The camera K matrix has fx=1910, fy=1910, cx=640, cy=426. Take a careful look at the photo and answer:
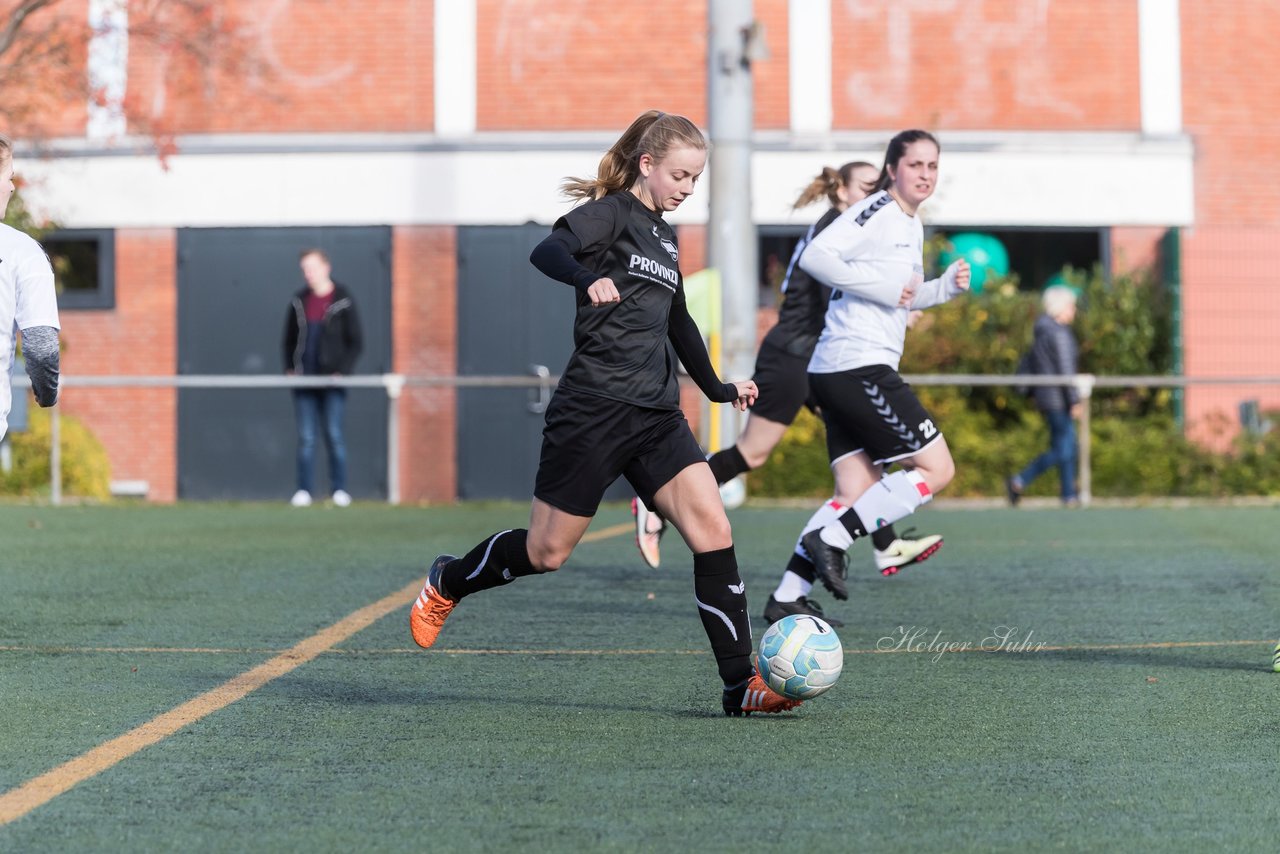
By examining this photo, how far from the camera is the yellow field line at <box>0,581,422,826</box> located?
4.36 meters

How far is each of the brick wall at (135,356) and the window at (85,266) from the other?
0.32ft

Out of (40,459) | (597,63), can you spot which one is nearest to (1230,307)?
(597,63)

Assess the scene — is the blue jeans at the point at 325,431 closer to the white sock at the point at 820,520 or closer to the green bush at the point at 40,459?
the green bush at the point at 40,459

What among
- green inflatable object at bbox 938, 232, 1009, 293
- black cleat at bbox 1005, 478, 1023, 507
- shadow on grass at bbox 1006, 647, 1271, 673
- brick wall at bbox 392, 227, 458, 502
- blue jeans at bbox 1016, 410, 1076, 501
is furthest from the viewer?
brick wall at bbox 392, 227, 458, 502

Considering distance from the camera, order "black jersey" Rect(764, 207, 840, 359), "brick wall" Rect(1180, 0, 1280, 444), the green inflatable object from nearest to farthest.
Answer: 1. "black jersey" Rect(764, 207, 840, 359)
2. the green inflatable object
3. "brick wall" Rect(1180, 0, 1280, 444)

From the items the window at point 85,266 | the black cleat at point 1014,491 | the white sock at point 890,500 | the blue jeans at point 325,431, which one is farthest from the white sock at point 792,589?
the window at point 85,266

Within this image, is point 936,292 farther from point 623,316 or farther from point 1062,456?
point 1062,456

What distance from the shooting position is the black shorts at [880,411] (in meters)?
7.74

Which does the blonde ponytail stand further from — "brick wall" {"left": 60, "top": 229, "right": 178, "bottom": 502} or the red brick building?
"brick wall" {"left": 60, "top": 229, "right": 178, "bottom": 502}

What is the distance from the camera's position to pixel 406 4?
21.6 m

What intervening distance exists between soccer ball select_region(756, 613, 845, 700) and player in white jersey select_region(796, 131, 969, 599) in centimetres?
199

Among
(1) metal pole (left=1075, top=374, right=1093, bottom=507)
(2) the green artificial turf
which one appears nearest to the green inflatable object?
(1) metal pole (left=1075, top=374, right=1093, bottom=507)

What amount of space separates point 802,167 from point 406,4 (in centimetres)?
486

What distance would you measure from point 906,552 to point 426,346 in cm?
1392
